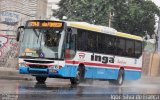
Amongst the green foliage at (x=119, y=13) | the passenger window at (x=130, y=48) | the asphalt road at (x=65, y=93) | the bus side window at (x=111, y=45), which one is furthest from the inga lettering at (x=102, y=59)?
the green foliage at (x=119, y=13)

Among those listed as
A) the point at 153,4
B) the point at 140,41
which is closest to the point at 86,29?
the point at 140,41

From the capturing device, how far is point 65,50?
2395 centimetres

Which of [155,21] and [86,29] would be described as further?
[155,21]

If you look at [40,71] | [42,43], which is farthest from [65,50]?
[40,71]

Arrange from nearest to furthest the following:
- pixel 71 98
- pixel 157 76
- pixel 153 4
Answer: pixel 71 98 < pixel 157 76 < pixel 153 4

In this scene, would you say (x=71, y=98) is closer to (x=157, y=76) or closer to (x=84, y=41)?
(x=84, y=41)

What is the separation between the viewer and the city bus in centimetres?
2386

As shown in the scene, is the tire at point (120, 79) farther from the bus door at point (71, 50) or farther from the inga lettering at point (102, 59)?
the bus door at point (71, 50)

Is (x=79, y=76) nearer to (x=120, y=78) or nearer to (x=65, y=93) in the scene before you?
(x=120, y=78)

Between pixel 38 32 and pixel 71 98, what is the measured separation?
8477mm

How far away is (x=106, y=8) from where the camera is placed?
5647 centimetres

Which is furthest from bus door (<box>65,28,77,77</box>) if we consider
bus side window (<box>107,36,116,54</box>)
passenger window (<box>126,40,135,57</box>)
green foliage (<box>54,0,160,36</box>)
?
green foliage (<box>54,0,160,36</box>)

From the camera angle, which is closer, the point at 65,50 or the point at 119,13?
the point at 65,50

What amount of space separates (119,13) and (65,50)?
34458mm
